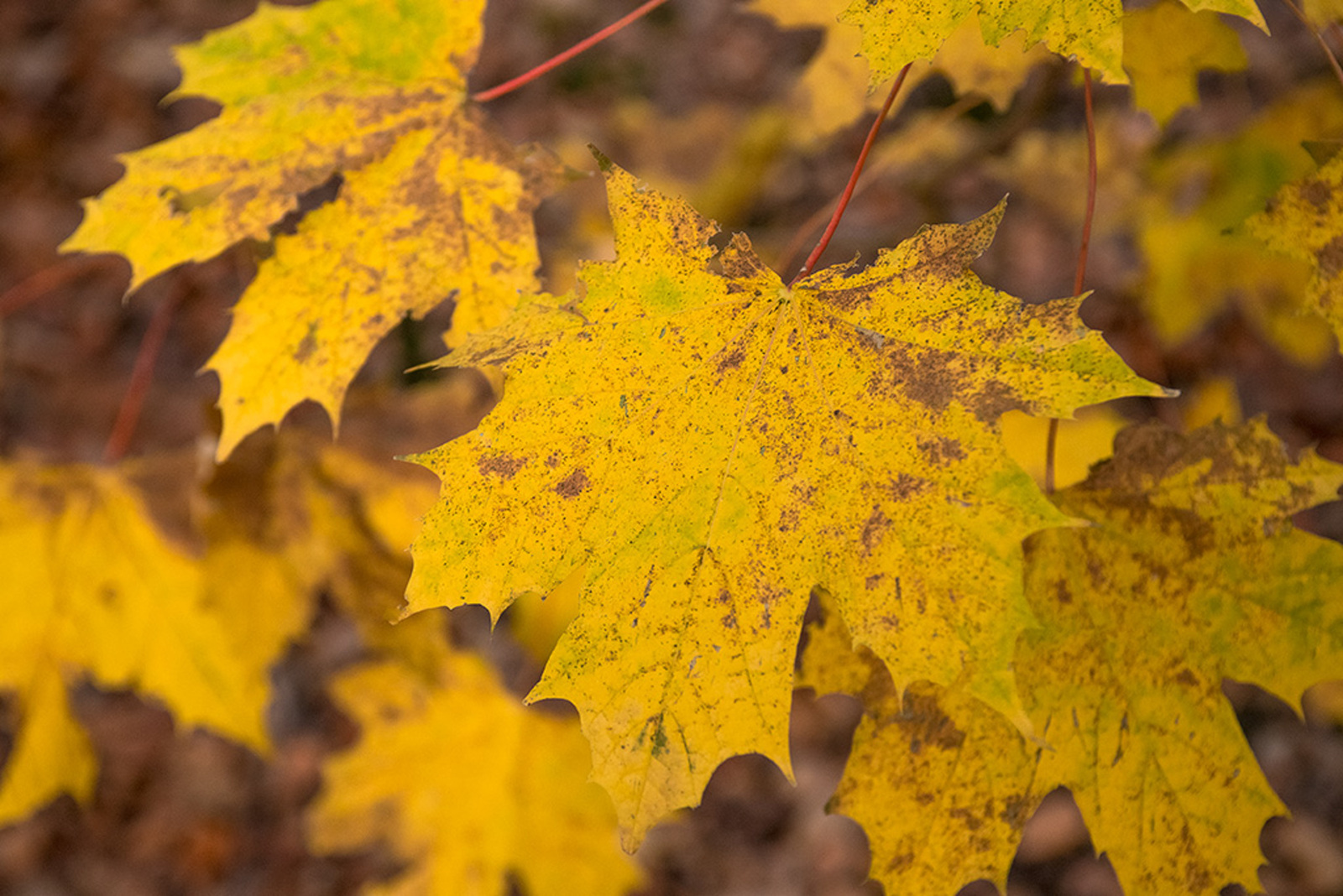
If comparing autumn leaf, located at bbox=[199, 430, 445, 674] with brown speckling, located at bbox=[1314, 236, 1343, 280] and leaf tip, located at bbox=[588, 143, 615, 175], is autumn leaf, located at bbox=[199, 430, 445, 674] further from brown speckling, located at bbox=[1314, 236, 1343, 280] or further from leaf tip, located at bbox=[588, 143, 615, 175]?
brown speckling, located at bbox=[1314, 236, 1343, 280]

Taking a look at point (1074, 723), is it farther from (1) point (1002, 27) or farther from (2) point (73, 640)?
(2) point (73, 640)

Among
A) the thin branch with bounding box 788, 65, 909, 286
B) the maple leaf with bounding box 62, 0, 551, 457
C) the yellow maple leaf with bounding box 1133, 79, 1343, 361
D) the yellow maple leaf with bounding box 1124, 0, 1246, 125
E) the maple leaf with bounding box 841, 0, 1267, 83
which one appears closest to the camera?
the maple leaf with bounding box 841, 0, 1267, 83

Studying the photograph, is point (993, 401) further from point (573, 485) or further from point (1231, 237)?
point (1231, 237)

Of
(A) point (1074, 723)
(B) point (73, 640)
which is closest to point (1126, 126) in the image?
(A) point (1074, 723)

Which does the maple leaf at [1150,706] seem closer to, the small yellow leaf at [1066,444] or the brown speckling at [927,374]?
the brown speckling at [927,374]

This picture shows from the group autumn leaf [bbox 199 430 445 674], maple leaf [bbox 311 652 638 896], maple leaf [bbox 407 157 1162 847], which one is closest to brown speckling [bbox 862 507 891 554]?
maple leaf [bbox 407 157 1162 847]

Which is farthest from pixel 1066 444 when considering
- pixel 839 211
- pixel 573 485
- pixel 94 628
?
pixel 94 628

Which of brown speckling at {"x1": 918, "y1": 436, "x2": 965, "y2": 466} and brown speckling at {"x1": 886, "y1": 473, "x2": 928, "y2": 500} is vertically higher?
brown speckling at {"x1": 918, "y1": 436, "x2": 965, "y2": 466}
